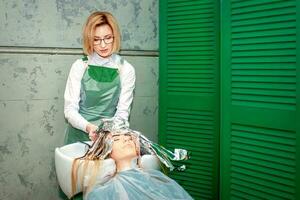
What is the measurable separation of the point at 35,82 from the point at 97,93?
46cm

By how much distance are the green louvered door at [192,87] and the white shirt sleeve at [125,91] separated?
0.40 metres

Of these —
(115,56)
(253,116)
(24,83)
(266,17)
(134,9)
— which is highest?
(134,9)

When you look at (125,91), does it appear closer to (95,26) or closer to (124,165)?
(95,26)

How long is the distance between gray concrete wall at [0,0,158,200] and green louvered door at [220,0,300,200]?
2.98 feet

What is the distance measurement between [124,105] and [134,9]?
0.79m

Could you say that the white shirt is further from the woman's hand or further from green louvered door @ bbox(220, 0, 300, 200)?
green louvered door @ bbox(220, 0, 300, 200)

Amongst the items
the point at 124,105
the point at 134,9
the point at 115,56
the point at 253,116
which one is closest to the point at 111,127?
the point at 124,105

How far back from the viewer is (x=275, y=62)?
1.80 meters

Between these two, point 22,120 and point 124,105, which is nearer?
point 124,105

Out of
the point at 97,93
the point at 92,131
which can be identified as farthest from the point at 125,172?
the point at 97,93

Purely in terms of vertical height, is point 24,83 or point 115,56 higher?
point 115,56

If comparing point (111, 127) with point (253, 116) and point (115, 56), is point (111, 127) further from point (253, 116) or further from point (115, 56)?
point (253, 116)

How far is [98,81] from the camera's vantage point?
82.3 inches

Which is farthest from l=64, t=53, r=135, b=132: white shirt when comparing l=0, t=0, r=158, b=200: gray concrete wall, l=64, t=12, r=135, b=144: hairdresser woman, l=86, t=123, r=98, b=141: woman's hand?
l=0, t=0, r=158, b=200: gray concrete wall
